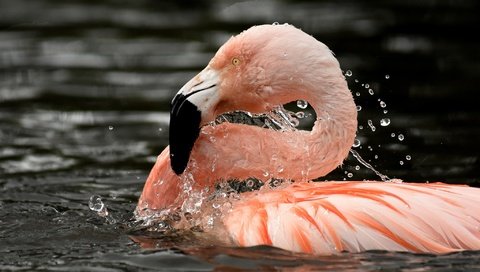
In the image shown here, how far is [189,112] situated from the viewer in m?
6.28

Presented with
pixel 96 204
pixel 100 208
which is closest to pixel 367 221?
pixel 100 208

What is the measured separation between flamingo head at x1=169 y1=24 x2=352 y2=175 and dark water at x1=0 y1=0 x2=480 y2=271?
2.31 ft

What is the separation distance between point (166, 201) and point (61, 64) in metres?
5.66

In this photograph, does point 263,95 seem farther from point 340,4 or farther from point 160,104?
point 340,4

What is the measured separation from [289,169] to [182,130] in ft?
2.22

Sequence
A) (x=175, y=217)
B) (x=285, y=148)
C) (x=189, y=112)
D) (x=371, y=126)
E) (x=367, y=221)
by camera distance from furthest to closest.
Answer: (x=371, y=126), (x=175, y=217), (x=285, y=148), (x=189, y=112), (x=367, y=221)

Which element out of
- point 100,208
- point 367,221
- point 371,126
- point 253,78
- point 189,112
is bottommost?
point 100,208

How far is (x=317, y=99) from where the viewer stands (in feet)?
20.8

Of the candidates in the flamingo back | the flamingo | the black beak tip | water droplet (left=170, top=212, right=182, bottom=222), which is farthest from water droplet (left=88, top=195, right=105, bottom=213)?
the flamingo back

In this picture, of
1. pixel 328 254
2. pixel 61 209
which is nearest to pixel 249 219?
pixel 328 254

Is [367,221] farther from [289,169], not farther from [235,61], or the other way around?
[235,61]

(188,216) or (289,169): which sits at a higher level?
(289,169)

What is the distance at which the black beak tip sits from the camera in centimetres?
626

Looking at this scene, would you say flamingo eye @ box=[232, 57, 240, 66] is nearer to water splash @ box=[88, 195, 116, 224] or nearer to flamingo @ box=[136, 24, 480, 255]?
flamingo @ box=[136, 24, 480, 255]
